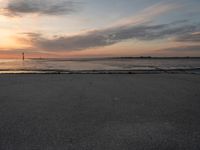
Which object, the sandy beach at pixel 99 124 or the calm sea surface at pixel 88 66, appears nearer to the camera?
the sandy beach at pixel 99 124

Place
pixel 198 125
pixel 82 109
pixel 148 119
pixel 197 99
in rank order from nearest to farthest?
1. pixel 198 125
2. pixel 148 119
3. pixel 82 109
4. pixel 197 99

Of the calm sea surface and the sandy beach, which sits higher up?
the calm sea surface

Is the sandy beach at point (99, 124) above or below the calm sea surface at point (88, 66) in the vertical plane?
below

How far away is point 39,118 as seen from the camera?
6.38 metres

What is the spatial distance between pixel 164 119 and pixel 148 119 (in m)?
0.42

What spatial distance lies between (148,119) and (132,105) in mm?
1777

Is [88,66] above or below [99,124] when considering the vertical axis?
above

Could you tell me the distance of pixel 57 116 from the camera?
661cm

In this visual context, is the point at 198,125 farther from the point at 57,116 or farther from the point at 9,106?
the point at 9,106

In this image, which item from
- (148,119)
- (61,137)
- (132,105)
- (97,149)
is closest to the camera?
(97,149)

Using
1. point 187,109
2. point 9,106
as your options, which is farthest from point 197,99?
point 9,106

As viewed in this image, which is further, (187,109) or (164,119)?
(187,109)

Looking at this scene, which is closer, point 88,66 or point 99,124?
point 99,124

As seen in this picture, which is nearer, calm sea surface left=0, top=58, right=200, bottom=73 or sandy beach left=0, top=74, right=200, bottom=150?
sandy beach left=0, top=74, right=200, bottom=150
